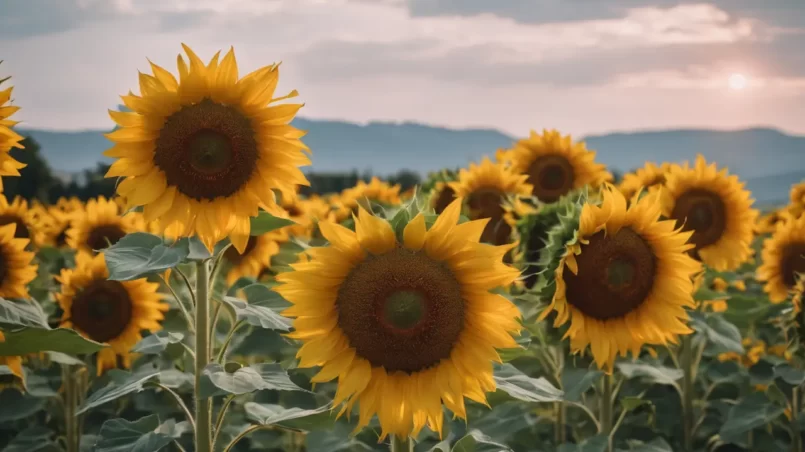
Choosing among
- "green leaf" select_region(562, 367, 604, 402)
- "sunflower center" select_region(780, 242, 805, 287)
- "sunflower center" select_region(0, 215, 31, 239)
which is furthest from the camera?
"sunflower center" select_region(0, 215, 31, 239)

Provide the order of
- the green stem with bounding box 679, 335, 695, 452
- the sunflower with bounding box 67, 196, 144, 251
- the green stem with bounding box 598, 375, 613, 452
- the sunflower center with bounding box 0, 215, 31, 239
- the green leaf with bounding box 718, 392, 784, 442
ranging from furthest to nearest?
the sunflower center with bounding box 0, 215, 31, 239 < the sunflower with bounding box 67, 196, 144, 251 < the green stem with bounding box 679, 335, 695, 452 < the green leaf with bounding box 718, 392, 784, 442 < the green stem with bounding box 598, 375, 613, 452

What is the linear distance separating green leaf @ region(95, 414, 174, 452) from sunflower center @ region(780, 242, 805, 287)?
4.70 metres

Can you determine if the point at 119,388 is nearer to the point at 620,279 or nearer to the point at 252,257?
the point at 620,279

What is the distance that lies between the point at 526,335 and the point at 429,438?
2360 millimetres

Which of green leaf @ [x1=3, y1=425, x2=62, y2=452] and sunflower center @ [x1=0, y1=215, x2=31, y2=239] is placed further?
sunflower center @ [x1=0, y1=215, x2=31, y2=239]

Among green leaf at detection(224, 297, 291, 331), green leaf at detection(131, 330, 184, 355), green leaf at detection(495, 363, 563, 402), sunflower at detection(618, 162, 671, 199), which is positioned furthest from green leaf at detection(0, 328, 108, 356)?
sunflower at detection(618, 162, 671, 199)

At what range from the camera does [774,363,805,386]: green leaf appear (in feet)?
15.8

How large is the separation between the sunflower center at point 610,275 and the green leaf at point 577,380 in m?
0.30

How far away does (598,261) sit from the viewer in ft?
A: 11.8

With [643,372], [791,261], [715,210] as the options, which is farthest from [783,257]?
[643,372]

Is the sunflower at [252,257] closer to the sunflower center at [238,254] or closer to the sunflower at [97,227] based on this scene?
the sunflower center at [238,254]

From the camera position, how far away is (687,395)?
565 cm

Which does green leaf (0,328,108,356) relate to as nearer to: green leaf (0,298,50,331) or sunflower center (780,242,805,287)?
green leaf (0,298,50,331)

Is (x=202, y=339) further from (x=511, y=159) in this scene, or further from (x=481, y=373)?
(x=511, y=159)
